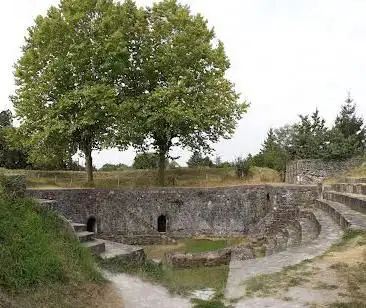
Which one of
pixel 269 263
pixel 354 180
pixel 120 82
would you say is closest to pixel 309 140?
pixel 354 180

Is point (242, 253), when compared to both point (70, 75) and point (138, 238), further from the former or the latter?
point (70, 75)

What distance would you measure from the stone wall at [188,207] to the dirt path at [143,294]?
1374 centimetres

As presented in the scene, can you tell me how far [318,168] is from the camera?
26.2 meters

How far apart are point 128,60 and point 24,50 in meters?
6.03

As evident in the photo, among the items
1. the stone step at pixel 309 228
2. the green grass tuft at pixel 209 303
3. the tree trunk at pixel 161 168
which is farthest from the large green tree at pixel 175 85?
the green grass tuft at pixel 209 303

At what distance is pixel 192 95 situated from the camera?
81.7 feet

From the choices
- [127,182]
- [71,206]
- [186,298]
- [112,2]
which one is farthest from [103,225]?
[186,298]

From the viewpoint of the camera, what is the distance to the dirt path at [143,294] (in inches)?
286

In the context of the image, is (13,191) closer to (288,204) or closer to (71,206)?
(71,206)

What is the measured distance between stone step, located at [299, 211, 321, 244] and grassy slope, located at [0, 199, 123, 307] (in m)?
6.21

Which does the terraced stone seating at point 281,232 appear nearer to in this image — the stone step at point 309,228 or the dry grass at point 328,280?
the stone step at point 309,228

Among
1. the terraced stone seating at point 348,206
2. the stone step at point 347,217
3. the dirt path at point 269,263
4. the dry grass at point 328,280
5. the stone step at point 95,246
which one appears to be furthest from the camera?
the terraced stone seating at point 348,206

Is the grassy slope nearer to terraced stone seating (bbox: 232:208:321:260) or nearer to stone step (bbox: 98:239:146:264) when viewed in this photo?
stone step (bbox: 98:239:146:264)

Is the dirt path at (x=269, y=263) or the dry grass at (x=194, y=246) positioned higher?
the dirt path at (x=269, y=263)
